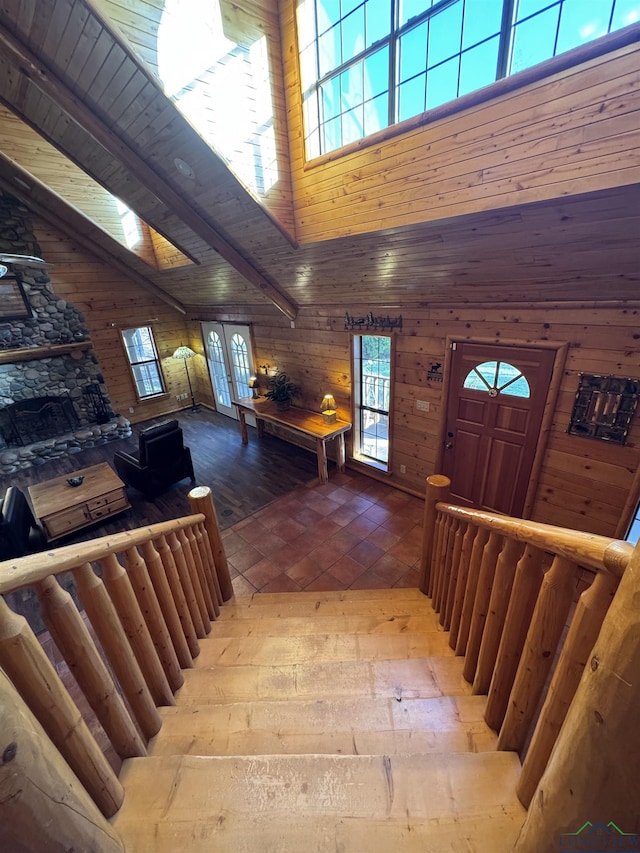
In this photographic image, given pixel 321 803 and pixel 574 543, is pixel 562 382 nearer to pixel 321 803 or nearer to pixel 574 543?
pixel 574 543

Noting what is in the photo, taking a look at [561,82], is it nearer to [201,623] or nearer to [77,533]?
[201,623]

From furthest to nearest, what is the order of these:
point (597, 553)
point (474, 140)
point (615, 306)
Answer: point (615, 306) → point (474, 140) → point (597, 553)

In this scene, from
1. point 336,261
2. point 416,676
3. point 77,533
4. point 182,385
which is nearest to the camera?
point 416,676

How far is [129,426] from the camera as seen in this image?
21.7 feet

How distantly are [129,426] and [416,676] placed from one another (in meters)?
6.73

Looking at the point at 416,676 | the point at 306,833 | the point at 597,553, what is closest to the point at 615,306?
the point at 597,553

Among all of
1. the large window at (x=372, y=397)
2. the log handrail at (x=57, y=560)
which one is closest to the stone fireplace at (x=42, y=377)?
the large window at (x=372, y=397)

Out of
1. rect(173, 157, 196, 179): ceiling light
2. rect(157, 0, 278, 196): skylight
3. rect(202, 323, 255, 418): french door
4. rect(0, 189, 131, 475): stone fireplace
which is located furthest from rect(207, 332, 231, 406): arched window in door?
rect(157, 0, 278, 196): skylight

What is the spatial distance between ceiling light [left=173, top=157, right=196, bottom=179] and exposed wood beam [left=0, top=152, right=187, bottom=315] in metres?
2.74

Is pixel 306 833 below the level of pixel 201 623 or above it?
above

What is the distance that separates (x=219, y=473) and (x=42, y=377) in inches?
146

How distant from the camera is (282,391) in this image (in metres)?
5.22

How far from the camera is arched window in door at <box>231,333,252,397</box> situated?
20.6 feet

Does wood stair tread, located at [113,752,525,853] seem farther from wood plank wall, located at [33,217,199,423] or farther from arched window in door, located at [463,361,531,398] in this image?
wood plank wall, located at [33,217,199,423]
